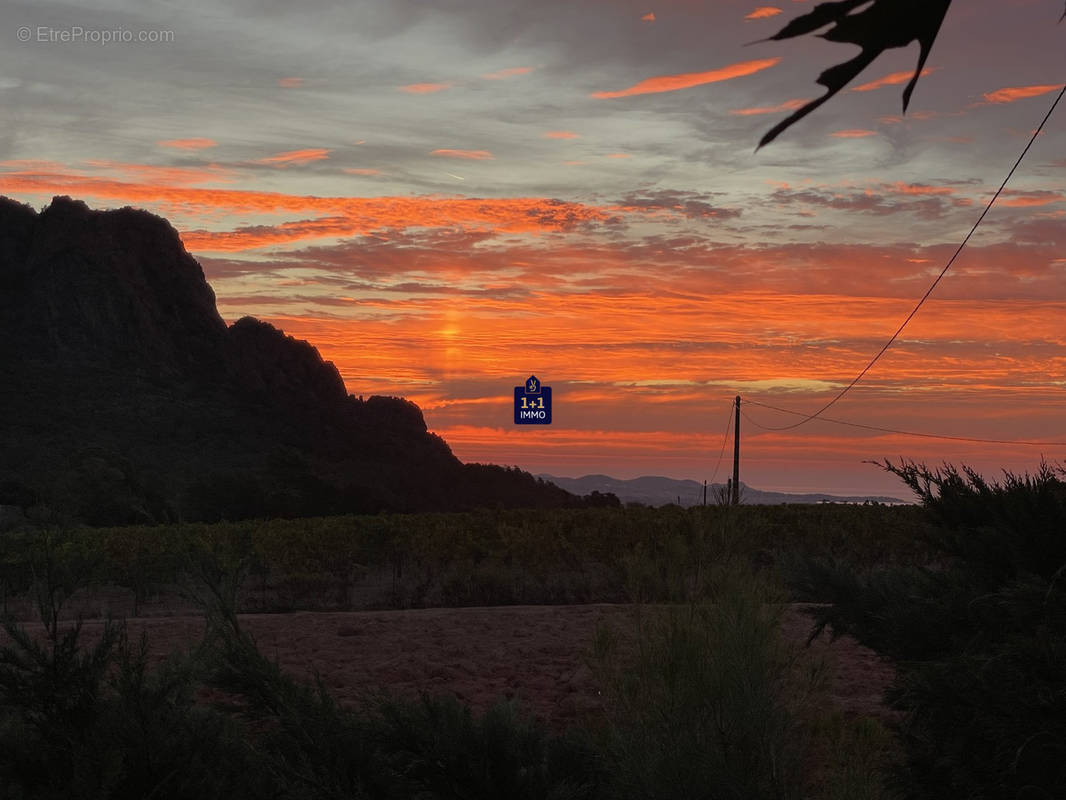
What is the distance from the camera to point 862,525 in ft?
82.8

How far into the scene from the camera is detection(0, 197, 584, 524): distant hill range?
144 ft

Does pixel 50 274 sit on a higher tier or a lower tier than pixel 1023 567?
higher

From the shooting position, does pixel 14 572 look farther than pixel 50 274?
No

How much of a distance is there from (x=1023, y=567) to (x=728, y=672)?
1.62 meters

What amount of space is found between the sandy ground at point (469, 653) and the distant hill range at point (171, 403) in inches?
983

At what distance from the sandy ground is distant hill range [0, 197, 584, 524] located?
25.0 m

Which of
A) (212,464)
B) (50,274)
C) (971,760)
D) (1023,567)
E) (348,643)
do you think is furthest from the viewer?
(50,274)

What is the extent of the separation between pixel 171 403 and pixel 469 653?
2166 inches

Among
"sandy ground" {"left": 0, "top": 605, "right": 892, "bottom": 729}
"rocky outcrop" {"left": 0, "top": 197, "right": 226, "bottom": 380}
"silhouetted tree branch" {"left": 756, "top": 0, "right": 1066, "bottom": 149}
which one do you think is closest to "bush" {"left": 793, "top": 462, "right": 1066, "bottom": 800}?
"sandy ground" {"left": 0, "top": 605, "right": 892, "bottom": 729}

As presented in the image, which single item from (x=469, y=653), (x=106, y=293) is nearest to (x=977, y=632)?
(x=469, y=653)

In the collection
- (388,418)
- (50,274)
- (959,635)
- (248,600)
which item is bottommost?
(248,600)

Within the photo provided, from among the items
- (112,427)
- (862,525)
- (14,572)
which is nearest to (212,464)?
(112,427)

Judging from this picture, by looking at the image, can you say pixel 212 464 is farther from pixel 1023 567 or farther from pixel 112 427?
pixel 1023 567

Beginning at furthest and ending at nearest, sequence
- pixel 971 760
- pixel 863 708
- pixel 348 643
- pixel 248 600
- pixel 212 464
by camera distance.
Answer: pixel 212 464 < pixel 248 600 < pixel 348 643 < pixel 863 708 < pixel 971 760
